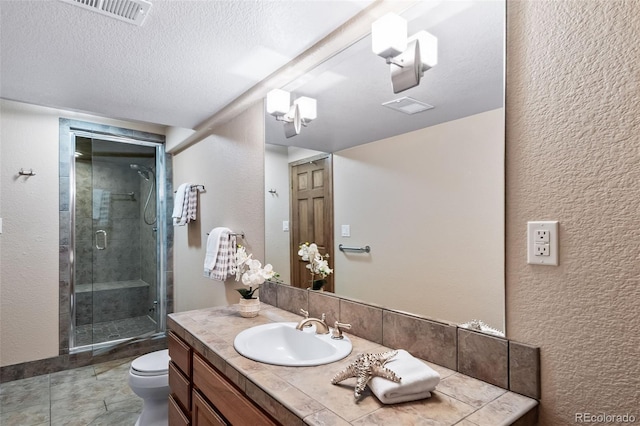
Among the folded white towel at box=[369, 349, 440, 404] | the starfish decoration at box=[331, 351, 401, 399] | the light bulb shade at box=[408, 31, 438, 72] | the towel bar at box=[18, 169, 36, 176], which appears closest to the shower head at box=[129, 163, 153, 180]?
the towel bar at box=[18, 169, 36, 176]

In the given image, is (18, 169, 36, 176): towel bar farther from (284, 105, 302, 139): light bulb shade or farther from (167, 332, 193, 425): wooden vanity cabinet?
(284, 105, 302, 139): light bulb shade

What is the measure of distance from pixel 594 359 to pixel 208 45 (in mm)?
1930

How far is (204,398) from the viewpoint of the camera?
148cm

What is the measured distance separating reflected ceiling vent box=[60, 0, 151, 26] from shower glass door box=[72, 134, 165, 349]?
235cm

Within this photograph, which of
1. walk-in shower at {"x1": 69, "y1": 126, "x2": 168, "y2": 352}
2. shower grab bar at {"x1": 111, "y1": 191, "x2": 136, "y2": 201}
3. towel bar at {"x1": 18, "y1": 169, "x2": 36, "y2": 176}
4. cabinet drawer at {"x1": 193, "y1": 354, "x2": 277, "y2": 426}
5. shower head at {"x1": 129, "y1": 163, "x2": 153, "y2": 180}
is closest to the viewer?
cabinet drawer at {"x1": 193, "y1": 354, "x2": 277, "y2": 426}

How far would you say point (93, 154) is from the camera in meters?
3.44

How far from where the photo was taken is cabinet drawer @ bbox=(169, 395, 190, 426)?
1.67 m

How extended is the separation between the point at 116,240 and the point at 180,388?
2520mm

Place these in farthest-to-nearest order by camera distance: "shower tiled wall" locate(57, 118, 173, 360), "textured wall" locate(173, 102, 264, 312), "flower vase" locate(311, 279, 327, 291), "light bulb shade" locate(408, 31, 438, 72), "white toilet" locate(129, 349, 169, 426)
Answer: "shower tiled wall" locate(57, 118, 173, 360)
"textured wall" locate(173, 102, 264, 312)
"white toilet" locate(129, 349, 169, 426)
"flower vase" locate(311, 279, 327, 291)
"light bulb shade" locate(408, 31, 438, 72)

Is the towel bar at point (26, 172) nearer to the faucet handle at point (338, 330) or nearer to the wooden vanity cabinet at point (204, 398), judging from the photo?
the wooden vanity cabinet at point (204, 398)

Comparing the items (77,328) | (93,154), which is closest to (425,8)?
(93,154)

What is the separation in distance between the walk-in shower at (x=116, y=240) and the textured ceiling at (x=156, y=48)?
115cm

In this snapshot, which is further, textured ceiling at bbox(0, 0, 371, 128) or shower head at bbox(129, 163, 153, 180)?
shower head at bbox(129, 163, 153, 180)

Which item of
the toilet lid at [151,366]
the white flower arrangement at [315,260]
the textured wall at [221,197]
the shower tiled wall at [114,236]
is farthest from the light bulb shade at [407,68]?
the shower tiled wall at [114,236]
